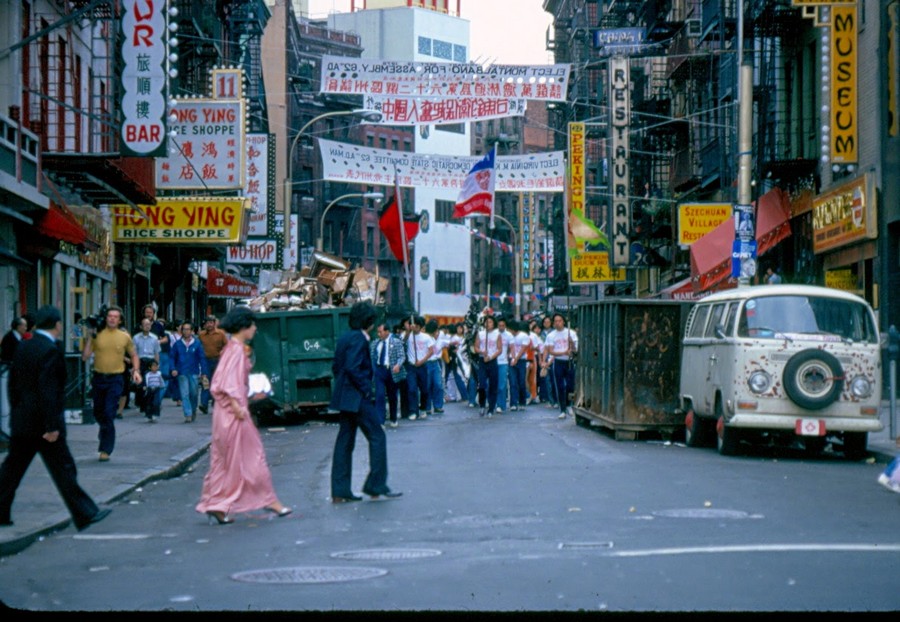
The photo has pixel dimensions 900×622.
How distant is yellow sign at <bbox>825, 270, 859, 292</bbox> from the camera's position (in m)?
32.8

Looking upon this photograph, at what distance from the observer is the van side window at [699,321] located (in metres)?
20.9

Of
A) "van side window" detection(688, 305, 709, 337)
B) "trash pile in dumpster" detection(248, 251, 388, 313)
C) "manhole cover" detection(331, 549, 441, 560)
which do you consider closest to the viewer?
"manhole cover" detection(331, 549, 441, 560)

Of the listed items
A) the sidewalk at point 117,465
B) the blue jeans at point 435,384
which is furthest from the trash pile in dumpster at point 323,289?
the sidewalk at point 117,465

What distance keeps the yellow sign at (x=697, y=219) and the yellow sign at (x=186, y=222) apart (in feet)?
35.1

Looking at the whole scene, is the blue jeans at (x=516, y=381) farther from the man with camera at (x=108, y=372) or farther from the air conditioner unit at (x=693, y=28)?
the air conditioner unit at (x=693, y=28)

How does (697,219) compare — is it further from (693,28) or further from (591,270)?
(591,270)

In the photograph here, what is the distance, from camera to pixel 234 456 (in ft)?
43.4

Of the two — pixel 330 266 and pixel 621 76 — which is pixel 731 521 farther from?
pixel 621 76

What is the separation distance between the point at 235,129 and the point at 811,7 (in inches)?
565

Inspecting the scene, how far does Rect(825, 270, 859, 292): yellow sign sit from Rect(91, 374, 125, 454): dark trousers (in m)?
17.8

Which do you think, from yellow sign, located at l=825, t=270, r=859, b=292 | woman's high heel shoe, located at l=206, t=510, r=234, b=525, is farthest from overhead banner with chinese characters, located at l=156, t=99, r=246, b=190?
woman's high heel shoe, located at l=206, t=510, r=234, b=525

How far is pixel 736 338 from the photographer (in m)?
18.6

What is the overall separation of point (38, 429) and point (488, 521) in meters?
3.51

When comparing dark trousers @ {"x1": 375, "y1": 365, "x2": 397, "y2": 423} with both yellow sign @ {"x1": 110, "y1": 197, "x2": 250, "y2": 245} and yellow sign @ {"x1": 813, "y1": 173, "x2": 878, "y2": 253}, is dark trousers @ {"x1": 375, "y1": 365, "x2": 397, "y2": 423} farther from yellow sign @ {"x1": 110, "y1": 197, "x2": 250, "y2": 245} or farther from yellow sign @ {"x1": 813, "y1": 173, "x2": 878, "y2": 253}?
yellow sign @ {"x1": 110, "y1": 197, "x2": 250, "y2": 245}
